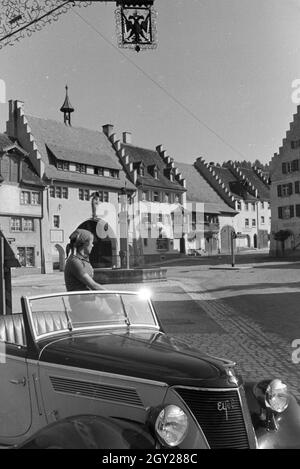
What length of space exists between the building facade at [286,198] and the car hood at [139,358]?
40.9 m

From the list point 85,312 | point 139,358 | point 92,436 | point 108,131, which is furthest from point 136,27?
point 108,131

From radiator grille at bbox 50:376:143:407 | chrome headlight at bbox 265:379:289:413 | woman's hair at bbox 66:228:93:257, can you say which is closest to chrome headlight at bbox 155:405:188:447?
radiator grille at bbox 50:376:143:407

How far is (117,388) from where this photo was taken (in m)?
3.19

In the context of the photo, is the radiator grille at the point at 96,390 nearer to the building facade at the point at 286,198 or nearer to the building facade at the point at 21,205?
the building facade at the point at 21,205

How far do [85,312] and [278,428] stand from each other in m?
1.69

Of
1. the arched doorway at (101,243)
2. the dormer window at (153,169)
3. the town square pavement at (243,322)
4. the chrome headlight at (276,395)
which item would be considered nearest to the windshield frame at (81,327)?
the chrome headlight at (276,395)

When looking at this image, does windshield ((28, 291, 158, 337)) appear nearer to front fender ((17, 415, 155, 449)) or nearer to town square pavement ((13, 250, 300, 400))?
front fender ((17, 415, 155, 449))

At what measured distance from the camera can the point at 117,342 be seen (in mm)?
3615

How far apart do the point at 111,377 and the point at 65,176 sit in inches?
1477

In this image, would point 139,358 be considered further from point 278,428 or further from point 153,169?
point 153,169

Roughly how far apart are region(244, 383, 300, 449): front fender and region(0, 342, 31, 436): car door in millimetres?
1633

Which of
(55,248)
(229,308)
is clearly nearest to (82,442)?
(229,308)

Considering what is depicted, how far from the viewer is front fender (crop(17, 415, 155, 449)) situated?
271cm
